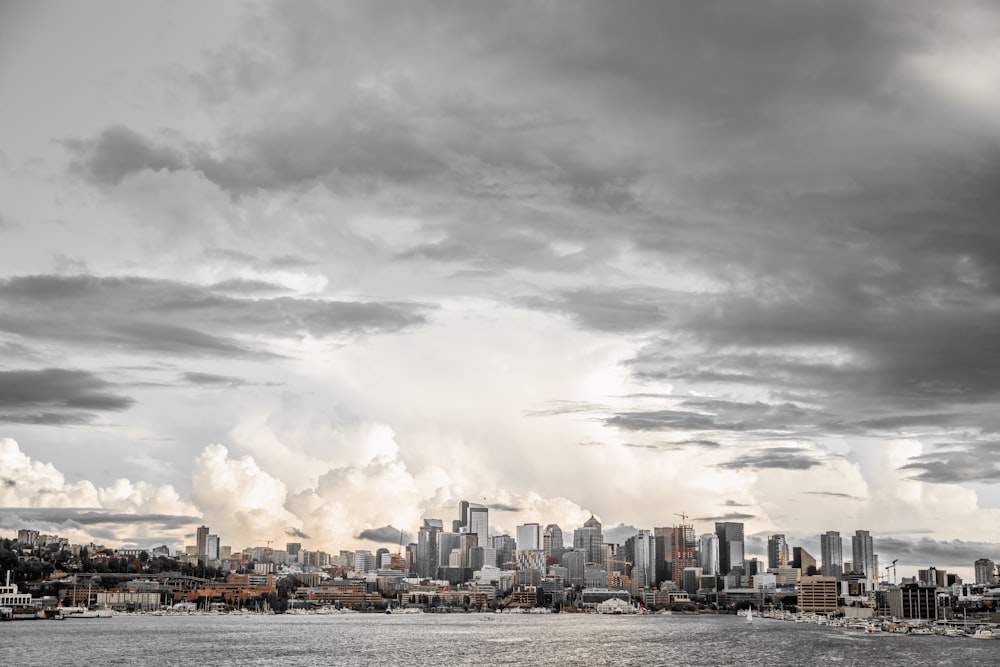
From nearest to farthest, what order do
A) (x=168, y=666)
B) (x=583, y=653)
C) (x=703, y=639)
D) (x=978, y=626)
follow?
(x=168, y=666), (x=583, y=653), (x=703, y=639), (x=978, y=626)

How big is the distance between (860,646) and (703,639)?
77.5 ft

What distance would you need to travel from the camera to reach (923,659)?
115875 millimetres

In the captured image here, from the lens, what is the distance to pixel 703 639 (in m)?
155

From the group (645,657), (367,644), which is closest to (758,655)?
(645,657)

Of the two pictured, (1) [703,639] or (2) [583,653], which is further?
(1) [703,639]

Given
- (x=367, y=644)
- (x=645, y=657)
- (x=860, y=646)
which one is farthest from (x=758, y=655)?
(x=367, y=644)

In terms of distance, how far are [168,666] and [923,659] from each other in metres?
78.7

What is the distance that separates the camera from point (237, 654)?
11169cm

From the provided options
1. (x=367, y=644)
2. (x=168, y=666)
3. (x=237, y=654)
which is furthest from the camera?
(x=367, y=644)

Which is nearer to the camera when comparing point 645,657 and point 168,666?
point 168,666

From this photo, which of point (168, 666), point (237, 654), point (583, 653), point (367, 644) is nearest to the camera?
point (168, 666)

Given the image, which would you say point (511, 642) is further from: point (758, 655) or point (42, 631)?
point (42, 631)

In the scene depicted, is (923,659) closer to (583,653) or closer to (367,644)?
(583,653)

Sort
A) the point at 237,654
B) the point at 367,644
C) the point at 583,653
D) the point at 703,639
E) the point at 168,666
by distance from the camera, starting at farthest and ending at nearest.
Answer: the point at 703,639
the point at 367,644
the point at 583,653
the point at 237,654
the point at 168,666
